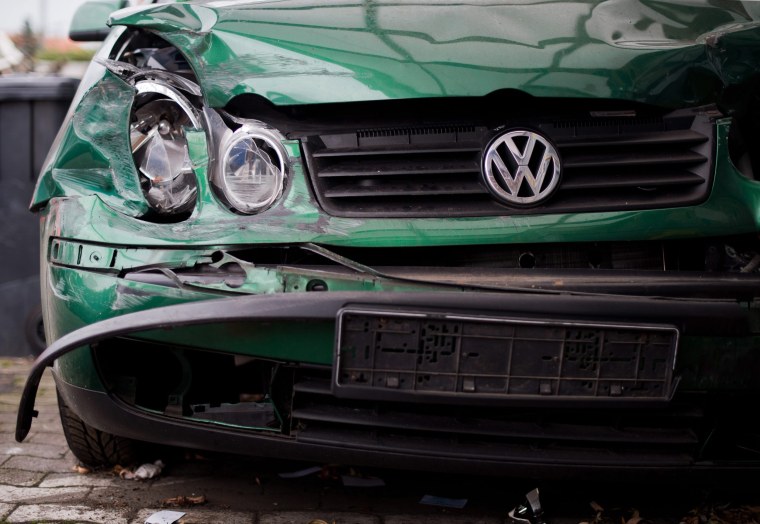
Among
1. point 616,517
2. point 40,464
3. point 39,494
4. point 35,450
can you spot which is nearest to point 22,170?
A: point 35,450

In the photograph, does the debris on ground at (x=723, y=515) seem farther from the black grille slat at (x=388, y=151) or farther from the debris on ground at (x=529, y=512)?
the black grille slat at (x=388, y=151)

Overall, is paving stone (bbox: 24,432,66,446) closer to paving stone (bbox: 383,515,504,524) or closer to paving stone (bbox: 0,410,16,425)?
paving stone (bbox: 0,410,16,425)

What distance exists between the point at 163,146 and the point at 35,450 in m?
1.50

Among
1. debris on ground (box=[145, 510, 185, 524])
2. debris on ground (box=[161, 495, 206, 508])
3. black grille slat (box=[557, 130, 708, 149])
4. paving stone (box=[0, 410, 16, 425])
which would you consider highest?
black grille slat (box=[557, 130, 708, 149])

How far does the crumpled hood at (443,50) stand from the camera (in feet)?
7.89

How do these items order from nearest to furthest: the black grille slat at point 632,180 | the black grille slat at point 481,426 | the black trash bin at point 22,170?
1. the black grille slat at point 481,426
2. the black grille slat at point 632,180
3. the black trash bin at point 22,170

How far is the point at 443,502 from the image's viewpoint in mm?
2896

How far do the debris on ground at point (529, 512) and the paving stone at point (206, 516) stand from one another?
0.74 metres

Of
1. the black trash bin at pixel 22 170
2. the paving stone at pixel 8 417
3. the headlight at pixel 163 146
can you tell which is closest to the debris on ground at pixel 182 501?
the headlight at pixel 163 146

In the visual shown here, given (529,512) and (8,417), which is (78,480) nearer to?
(8,417)

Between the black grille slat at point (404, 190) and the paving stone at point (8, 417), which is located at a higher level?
the black grille slat at point (404, 190)

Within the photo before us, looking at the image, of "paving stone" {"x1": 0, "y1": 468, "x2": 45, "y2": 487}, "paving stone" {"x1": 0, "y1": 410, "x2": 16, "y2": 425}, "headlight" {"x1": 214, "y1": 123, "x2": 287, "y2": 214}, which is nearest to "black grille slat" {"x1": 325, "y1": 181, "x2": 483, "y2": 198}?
"headlight" {"x1": 214, "y1": 123, "x2": 287, "y2": 214}

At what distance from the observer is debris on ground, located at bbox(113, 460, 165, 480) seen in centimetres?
303

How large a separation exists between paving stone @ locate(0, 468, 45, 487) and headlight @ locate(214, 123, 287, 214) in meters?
1.27
